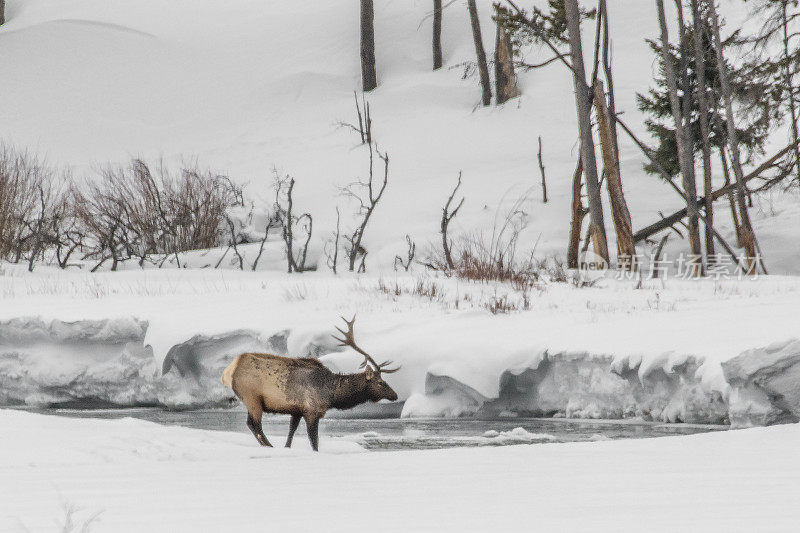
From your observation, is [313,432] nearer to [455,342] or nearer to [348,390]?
[348,390]

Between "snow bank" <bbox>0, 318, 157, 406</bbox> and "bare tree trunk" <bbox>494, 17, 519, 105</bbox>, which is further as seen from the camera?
"bare tree trunk" <bbox>494, 17, 519, 105</bbox>

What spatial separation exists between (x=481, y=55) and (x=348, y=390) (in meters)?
23.5

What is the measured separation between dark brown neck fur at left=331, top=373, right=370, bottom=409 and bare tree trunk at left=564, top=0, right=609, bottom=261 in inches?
416

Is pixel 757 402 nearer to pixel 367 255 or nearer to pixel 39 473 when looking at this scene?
pixel 39 473

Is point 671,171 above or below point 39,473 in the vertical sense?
above

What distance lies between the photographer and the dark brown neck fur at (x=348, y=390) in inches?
260

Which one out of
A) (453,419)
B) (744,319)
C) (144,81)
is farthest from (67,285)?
(144,81)

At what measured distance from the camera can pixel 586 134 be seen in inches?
659

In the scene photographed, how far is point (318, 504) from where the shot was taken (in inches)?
158

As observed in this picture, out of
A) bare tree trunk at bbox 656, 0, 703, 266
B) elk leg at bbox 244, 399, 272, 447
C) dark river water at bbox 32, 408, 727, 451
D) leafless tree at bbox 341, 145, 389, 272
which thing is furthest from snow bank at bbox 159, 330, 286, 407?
bare tree trunk at bbox 656, 0, 703, 266

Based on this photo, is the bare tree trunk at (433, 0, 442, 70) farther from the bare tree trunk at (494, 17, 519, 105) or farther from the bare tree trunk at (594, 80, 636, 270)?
the bare tree trunk at (594, 80, 636, 270)

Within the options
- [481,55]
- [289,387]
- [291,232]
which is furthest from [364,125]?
[289,387]

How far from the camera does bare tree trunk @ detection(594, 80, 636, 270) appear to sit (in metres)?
17.0

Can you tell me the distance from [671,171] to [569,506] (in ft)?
56.2
